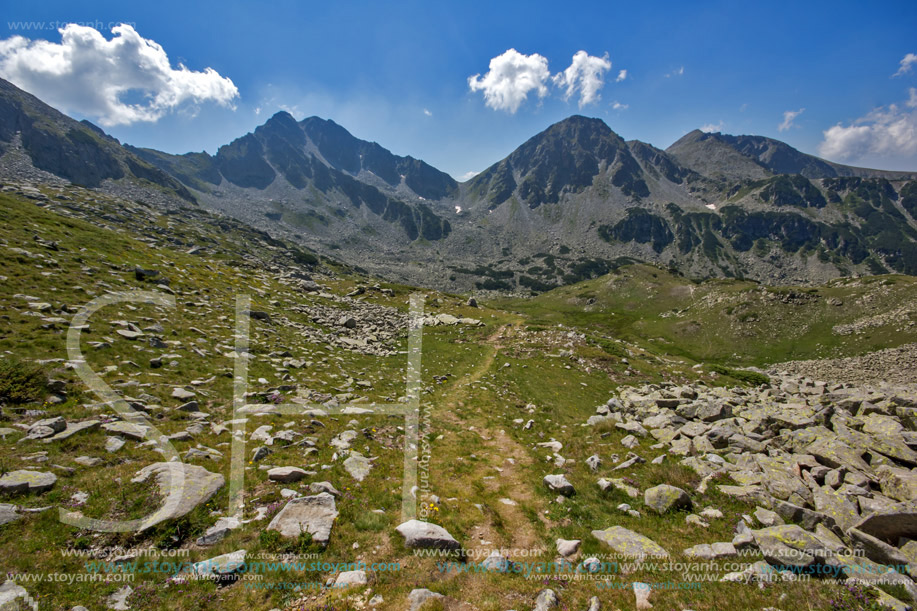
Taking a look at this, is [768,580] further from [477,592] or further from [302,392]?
[302,392]

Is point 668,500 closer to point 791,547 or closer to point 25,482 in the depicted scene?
point 791,547

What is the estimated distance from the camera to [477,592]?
793cm

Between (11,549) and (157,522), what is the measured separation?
219 centimetres

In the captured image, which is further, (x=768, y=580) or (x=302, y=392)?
(x=302, y=392)

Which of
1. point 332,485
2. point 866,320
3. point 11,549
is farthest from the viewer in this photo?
point 866,320

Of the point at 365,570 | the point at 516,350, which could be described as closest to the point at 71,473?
the point at 365,570

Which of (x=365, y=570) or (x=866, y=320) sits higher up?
(x=866, y=320)

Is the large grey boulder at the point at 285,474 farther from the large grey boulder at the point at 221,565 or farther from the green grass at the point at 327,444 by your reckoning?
the large grey boulder at the point at 221,565

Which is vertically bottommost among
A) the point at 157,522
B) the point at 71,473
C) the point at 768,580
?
the point at 768,580

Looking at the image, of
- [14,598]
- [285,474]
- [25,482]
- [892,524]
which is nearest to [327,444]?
[285,474]

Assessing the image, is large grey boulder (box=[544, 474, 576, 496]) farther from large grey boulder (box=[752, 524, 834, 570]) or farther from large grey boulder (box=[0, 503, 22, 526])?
large grey boulder (box=[0, 503, 22, 526])

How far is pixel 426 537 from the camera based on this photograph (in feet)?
30.1

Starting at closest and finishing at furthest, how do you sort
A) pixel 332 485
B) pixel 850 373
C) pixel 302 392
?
pixel 332 485, pixel 302 392, pixel 850 373

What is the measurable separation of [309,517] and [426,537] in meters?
3.27
